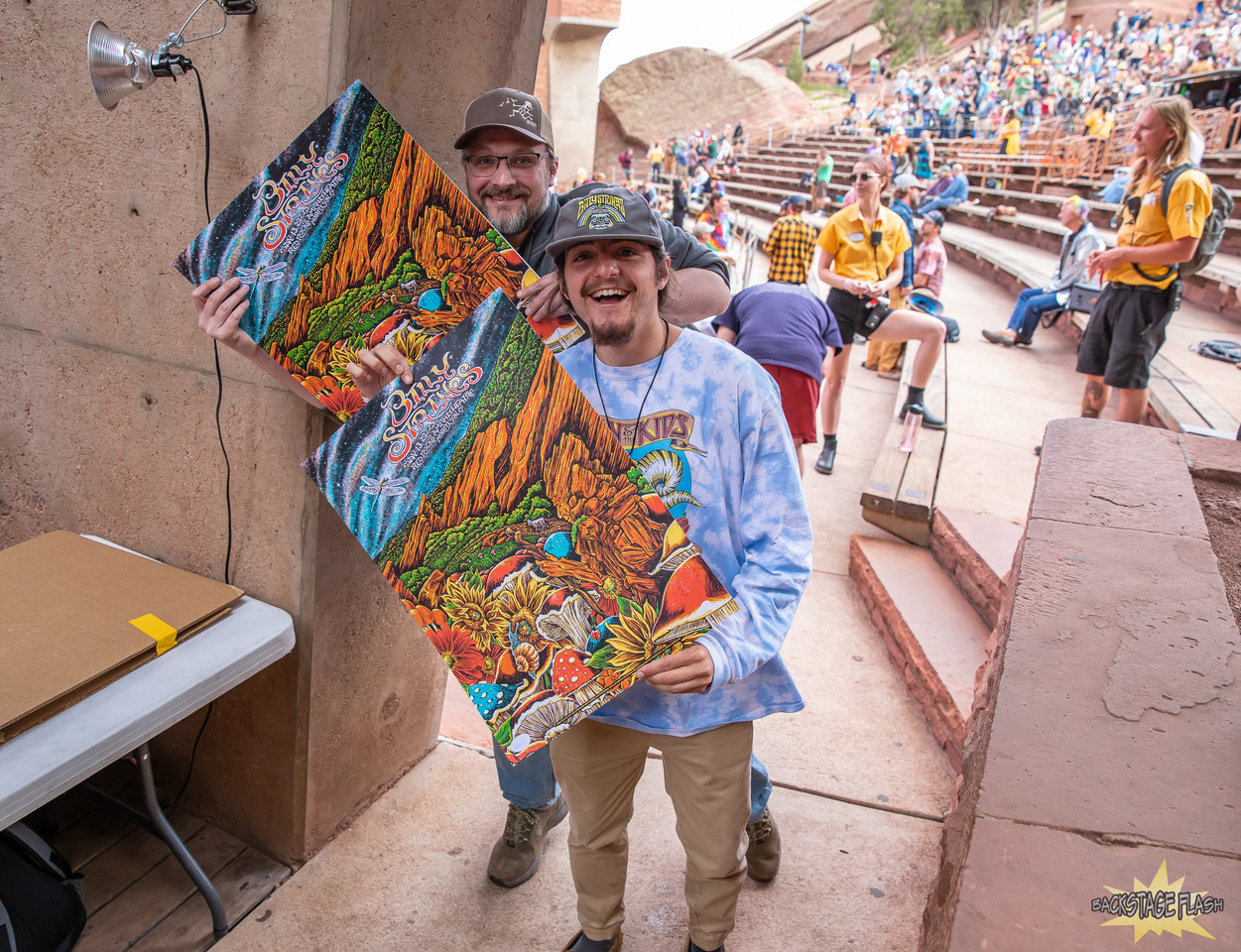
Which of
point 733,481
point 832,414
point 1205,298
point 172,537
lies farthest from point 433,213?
point 1205,298

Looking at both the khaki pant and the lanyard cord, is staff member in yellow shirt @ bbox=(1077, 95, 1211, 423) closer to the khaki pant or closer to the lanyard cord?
the lanyard cord

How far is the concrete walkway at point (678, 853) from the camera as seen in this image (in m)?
2.28

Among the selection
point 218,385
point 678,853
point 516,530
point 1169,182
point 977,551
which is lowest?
point 678,853

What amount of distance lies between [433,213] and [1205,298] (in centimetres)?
1092

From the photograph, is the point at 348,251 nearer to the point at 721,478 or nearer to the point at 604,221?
the point at 604,221

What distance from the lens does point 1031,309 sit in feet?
27.6

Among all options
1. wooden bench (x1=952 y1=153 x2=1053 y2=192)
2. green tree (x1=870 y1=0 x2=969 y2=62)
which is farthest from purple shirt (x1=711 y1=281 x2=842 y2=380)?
green tree (x1=870 y1=0 x2=969 y2=62)

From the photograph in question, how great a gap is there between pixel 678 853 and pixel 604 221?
1961 millimetres

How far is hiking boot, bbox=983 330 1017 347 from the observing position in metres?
8.61

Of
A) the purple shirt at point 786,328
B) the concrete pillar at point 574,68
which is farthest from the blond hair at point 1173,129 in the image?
the concrete pillar at point 574,68

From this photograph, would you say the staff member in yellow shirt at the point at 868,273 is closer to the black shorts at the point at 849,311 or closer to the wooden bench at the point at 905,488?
the black shorts at the point at 849,311

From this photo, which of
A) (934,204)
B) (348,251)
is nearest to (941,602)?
(348,251)

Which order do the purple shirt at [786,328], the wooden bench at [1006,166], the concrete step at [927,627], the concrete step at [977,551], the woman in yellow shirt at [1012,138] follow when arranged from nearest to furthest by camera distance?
the concrete step at [927,627] < the concrete step at [977,551] < the purple shirt at [786,328] < the wooden bench at [1006,166] < the woman in yellow shirt at [1012,138]

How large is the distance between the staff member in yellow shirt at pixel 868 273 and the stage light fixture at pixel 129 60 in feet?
13.0
